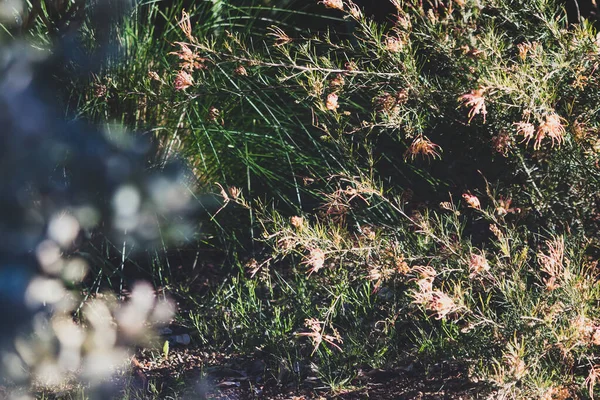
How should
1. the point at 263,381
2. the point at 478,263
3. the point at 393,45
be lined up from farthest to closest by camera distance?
the point at 263,381 → the point at 393,45 → the point at 478,263

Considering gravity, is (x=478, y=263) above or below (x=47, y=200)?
below

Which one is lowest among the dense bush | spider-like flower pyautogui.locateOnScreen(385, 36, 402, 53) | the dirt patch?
the dirt patch

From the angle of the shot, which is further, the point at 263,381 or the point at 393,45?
the point at 263,381

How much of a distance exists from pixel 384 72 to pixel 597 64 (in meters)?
0.65

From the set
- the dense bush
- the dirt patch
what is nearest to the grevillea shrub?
the dense bush

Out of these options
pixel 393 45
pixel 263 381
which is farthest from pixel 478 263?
pixel 263 381

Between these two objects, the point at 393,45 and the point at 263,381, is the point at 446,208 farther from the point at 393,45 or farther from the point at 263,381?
the point at 263,381

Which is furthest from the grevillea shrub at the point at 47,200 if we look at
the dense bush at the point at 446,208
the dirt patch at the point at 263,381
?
the dirt patch at the point at 263,381

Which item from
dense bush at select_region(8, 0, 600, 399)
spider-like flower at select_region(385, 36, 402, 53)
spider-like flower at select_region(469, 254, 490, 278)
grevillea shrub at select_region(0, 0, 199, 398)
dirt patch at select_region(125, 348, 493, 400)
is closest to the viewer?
grevillea shrub at select_region(0, 0, 199, 398)

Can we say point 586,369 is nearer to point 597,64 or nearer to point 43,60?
point 597,64

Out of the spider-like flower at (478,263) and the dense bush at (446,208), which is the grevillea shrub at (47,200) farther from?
the spider-like flower at (478,263)

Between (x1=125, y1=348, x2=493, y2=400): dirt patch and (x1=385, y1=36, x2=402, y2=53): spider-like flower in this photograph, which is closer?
(x1=385, y1=36, x2=402, y2=53): spider-like flower

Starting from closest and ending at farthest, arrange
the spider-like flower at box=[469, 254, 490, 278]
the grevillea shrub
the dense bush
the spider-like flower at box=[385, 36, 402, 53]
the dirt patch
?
the grevillea shrub → the spider-like flower at box=[469, 254, 490, 278] → the dense bush → the spider-like flower at box=[385, 36, 402, 53] → the dirt patch

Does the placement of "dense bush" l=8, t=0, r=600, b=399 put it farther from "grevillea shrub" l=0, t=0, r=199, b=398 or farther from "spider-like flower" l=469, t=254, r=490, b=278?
"grevillea shrub" l=0, t=0, r=199, b=398
